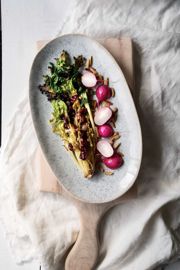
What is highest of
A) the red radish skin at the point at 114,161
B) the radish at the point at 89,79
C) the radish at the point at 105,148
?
the radish at the point at 89,79

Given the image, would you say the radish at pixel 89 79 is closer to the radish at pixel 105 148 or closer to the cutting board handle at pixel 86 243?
the radish at pixel 105 148

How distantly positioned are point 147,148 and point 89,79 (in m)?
0.17

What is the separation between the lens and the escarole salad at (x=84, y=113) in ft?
2.58

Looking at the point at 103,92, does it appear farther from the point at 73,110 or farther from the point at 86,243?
the point at 86,243

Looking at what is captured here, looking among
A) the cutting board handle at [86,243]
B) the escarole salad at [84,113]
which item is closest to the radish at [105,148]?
the escarole salad at [84,113]

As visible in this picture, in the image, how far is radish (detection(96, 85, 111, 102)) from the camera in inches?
31.1

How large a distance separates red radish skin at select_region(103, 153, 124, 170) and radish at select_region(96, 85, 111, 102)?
4.3 inches

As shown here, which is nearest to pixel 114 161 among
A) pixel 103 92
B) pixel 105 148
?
pixel 105 148

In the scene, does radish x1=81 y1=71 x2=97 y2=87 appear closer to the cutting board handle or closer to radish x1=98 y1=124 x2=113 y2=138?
radish x1=98 y1=124 x2=113 y2=138

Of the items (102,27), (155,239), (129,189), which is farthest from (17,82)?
(155,239)

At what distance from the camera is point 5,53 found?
896mm

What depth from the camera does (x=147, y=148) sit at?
818 millimetres

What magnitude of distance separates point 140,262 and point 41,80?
404 millimetres

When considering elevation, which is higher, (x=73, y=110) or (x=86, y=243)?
(x=73, y=110)
